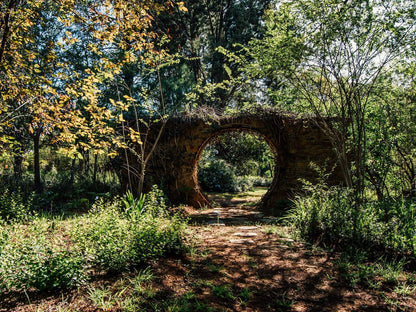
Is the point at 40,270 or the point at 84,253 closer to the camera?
the point at 40,270

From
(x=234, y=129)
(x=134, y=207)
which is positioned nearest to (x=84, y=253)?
(x=134, y=207)

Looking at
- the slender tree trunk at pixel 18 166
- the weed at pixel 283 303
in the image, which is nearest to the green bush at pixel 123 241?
the weed at pixel 283 303

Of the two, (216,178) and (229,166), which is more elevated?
(229,166)

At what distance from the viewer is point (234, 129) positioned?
23.7ft

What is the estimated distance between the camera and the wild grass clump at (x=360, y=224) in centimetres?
323

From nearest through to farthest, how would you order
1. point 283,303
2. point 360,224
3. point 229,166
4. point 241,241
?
point 283,303 < point 360,224 < point 241,241 < point 229,166

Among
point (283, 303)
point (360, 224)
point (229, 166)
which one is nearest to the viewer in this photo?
point (283, 303)

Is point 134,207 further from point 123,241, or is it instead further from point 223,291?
point 223,291

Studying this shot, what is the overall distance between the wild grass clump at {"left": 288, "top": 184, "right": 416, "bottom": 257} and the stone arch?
289 cm

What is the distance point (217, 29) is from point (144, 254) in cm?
1519

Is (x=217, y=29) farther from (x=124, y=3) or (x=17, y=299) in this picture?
(x=17, y=299)

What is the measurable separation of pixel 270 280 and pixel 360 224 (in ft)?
5.30

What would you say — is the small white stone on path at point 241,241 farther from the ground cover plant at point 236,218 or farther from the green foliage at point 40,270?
the green foliage at point 40,270

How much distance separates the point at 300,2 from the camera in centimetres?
362
